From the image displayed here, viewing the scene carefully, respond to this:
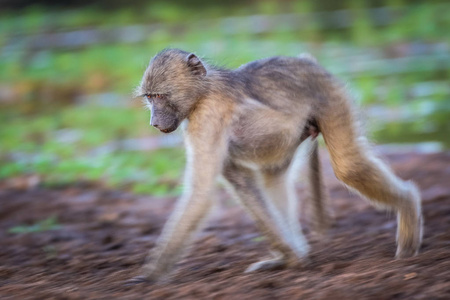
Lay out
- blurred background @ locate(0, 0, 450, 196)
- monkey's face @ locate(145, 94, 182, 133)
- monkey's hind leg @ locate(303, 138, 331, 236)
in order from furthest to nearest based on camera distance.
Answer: blurred background @ locate(0, 0, 450, 196) < monkey's hind leg @ locate(303, 138, 331, 236) < monkey's face @ locate(145, 94, 182, 133)

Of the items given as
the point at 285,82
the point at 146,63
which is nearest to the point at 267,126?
the point at 285,82

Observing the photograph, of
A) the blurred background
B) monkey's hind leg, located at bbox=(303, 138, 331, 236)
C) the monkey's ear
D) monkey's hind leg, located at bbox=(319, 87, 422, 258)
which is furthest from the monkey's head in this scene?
monkey's hind leg, located at bbox=(303, 138, 331, 236)

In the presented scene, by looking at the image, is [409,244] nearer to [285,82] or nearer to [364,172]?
[364,172]

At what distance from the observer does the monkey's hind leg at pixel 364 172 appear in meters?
5.39

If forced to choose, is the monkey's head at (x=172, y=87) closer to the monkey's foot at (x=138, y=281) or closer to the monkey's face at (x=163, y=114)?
the monkey's face at (x=163, y=114)

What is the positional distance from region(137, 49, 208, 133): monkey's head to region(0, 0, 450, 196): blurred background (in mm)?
670

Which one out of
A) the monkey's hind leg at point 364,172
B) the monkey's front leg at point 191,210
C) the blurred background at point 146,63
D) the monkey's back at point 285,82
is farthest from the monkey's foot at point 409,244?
the monkey's front leg at point 191,210

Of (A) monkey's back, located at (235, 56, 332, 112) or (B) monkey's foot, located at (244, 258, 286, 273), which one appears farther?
(A) monkey's back, located at (235, 56, 332, 112)

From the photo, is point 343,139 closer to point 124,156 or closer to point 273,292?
point 273,292

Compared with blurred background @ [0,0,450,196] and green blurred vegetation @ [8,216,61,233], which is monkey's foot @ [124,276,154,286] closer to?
blurred background @ [0,0,450,196]

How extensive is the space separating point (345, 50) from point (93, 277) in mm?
10293

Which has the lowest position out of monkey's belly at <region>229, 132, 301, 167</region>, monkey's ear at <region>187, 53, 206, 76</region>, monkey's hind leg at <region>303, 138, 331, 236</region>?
monkey's hind leg at <region>303, 138, 331, 236</region>

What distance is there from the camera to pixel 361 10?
18859 mm

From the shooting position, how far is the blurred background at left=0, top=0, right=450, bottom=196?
9.84 m
